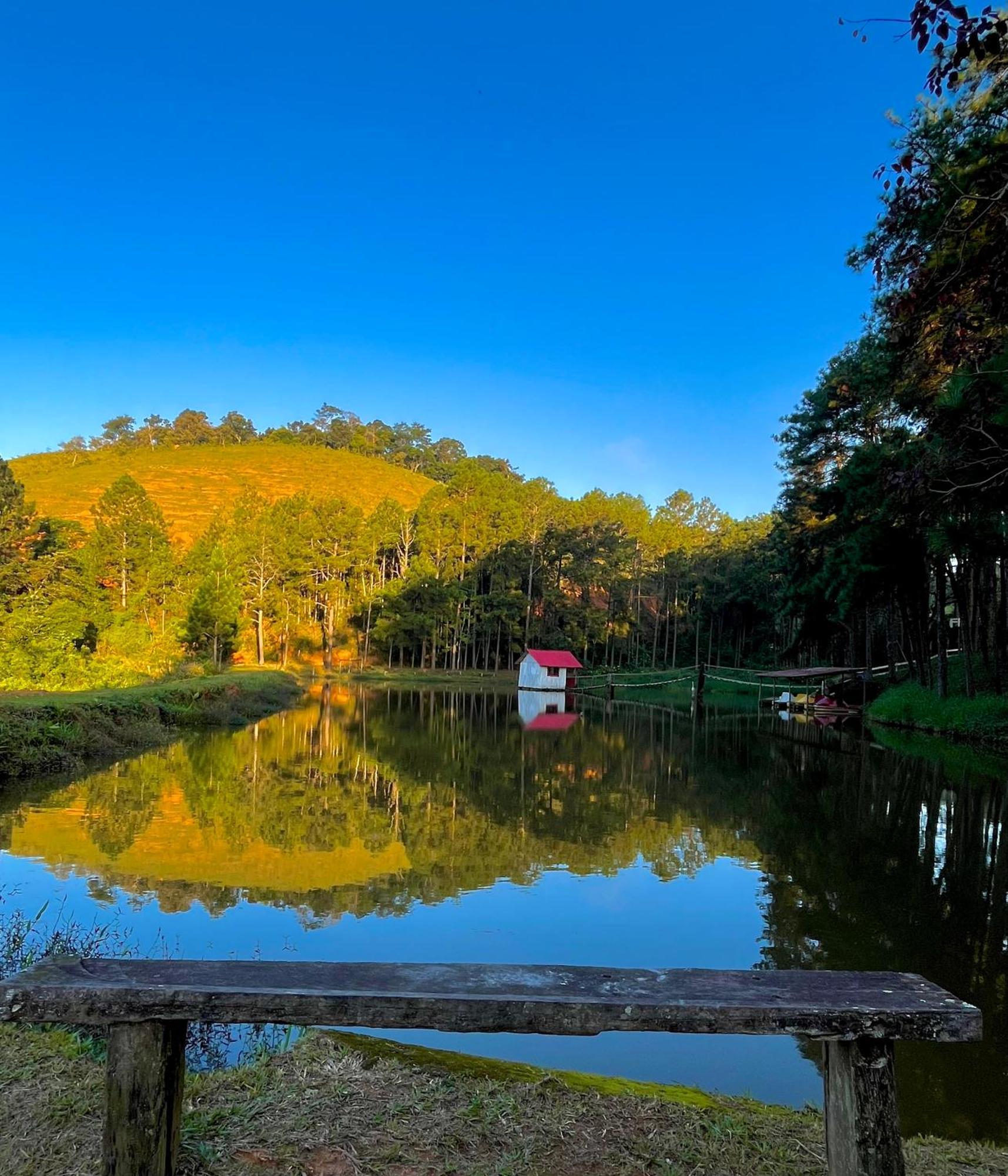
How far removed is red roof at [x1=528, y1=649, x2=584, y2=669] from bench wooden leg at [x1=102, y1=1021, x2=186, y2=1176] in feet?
134

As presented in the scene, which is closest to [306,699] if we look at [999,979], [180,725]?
[180,725]

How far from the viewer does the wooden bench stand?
2.04m

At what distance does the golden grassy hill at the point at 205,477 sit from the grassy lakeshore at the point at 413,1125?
67296 mm

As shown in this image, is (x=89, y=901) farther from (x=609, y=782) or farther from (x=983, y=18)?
(x=609, y=782)

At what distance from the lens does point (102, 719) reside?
1505 centimetres

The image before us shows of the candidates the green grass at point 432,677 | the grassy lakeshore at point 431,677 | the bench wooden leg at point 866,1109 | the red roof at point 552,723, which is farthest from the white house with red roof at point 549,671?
the bench wooden leg at point 866,1109

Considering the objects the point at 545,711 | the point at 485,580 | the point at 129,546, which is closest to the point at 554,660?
the point at 545,711

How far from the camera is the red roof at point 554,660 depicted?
43031 mm

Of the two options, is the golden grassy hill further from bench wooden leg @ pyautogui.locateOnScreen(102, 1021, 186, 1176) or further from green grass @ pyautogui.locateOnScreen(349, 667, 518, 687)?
bench wooden leg @ pyautogui.locateOnScreen(102, 1021, 186, 1176)

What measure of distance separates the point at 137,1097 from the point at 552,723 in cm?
2614

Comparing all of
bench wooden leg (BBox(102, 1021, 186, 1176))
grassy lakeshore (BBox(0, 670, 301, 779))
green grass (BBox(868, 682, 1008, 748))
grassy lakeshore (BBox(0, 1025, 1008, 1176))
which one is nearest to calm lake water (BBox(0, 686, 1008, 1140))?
grassy lakeshore (BBox(0, 670, 301, 779))

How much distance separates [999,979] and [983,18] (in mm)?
6021

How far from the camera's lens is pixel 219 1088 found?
10.3ft

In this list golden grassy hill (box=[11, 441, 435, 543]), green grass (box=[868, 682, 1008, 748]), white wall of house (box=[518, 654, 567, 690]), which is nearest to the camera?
green grass (box=[868, 682, 1008, 748])
